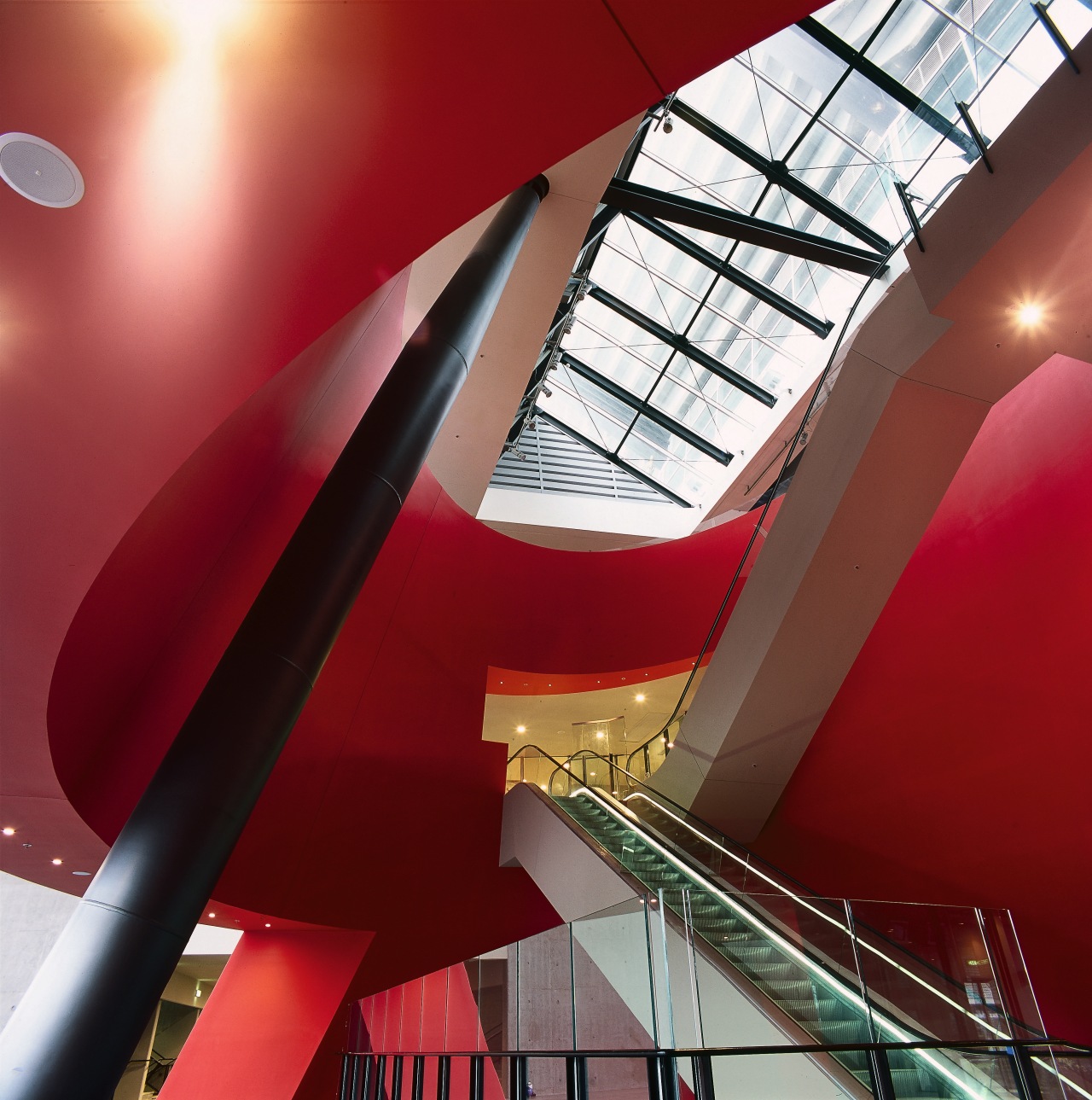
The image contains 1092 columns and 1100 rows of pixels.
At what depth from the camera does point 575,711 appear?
18.4m

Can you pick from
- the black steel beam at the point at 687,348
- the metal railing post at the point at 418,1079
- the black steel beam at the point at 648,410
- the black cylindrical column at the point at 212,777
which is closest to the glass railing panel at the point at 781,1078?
the black cylindrical column at the point at 212,777

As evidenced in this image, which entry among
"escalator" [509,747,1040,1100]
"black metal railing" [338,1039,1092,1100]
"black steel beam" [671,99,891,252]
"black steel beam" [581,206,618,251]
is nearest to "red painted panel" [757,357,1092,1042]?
"escalator" [509,747,1040,1100]

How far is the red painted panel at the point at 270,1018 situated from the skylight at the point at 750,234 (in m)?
8.19

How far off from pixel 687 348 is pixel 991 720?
901 centimetres

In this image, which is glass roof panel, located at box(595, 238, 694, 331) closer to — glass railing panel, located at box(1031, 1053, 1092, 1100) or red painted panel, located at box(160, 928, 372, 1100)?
red painted panel, located at box(160, 928, 372, 1100)

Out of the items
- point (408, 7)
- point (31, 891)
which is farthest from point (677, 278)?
point (31, 891)

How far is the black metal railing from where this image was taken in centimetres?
349

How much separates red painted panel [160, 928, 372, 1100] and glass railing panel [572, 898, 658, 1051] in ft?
24.0

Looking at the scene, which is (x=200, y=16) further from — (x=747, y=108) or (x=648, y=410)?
(x=648, y=410)

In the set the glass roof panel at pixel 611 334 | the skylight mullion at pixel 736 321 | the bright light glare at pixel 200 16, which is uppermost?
the glass roof panel at pixel 611 334

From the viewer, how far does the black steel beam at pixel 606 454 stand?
1806cm

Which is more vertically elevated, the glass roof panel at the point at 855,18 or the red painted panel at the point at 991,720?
the glass roof panel at the point at 855,18

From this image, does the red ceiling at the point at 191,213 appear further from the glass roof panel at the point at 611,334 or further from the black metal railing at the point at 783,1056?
the glass roof panel at the point at 611,334

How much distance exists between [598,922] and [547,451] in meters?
14.0
